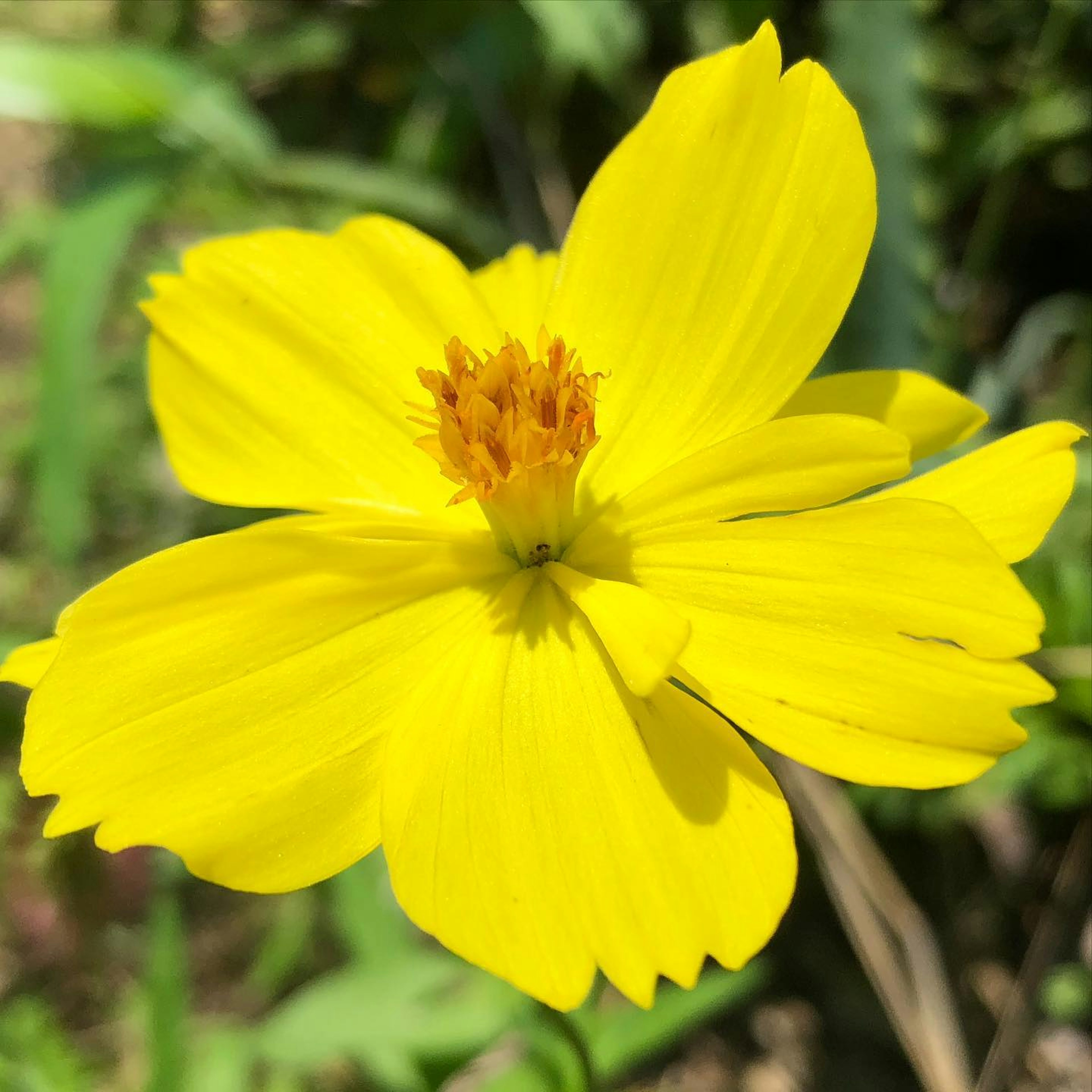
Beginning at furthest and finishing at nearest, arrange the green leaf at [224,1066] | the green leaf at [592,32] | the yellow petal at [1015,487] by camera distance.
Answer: the green leaf at [592,32] < the green leaf at [224,1066] < the yellow petal at [1015,487]

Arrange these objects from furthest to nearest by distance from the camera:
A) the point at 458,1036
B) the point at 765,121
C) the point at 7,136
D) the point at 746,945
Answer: the point at 7,136, the point at 458,1036, the point at 765,121, the point at 746,945

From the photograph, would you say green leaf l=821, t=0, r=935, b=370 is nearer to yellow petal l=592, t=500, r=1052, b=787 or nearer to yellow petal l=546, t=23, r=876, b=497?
yellow petal l=546, t=23, r=876, b=497

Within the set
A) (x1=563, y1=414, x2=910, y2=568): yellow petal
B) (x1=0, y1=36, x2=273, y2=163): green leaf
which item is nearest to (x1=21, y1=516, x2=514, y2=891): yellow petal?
(x1=563, y1=414, x2=910, y2=568): yellow petal

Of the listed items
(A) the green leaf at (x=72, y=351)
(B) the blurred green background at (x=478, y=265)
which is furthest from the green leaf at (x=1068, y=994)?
(A) the green leaf at (x=72, y=351)

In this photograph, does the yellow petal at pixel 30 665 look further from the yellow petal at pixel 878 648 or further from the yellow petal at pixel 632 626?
the yellow petal at pixel 878 648

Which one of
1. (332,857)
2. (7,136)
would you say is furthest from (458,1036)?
(7,136)

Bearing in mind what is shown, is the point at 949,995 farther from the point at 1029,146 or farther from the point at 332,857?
the point at 1029,146

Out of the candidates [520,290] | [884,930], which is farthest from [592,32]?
[884,930]
